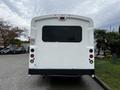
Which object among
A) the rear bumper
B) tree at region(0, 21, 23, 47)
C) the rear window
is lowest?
the rear bumper

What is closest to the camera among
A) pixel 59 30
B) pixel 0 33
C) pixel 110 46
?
pixel 59 30

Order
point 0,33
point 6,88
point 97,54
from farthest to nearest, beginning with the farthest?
point 0,33 < point 97,54 < point 6,88

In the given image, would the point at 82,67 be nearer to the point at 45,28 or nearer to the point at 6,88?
the point at 45,28

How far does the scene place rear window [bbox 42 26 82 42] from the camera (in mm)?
9027

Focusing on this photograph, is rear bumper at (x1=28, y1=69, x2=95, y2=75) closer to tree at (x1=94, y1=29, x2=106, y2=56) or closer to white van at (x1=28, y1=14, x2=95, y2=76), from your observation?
white van at (x1=28, y1=14, x2=95, y2=76)

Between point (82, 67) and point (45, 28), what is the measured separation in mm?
2159

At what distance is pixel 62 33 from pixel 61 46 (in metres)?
0.58

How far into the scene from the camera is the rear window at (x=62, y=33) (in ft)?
29.6

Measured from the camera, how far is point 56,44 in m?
8.91

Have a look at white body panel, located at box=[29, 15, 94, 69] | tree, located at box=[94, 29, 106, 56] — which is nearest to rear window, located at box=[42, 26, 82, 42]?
white body panel, located at box=[29, 15, 94, 69]

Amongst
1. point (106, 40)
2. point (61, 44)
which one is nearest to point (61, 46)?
point (61, 44)

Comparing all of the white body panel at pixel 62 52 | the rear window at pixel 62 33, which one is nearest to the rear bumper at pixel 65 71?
the white body panel at pixel 62 52

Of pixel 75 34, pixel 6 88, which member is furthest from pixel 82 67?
pixel 6 88

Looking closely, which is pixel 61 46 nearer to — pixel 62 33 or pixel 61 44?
pixel 61 44
